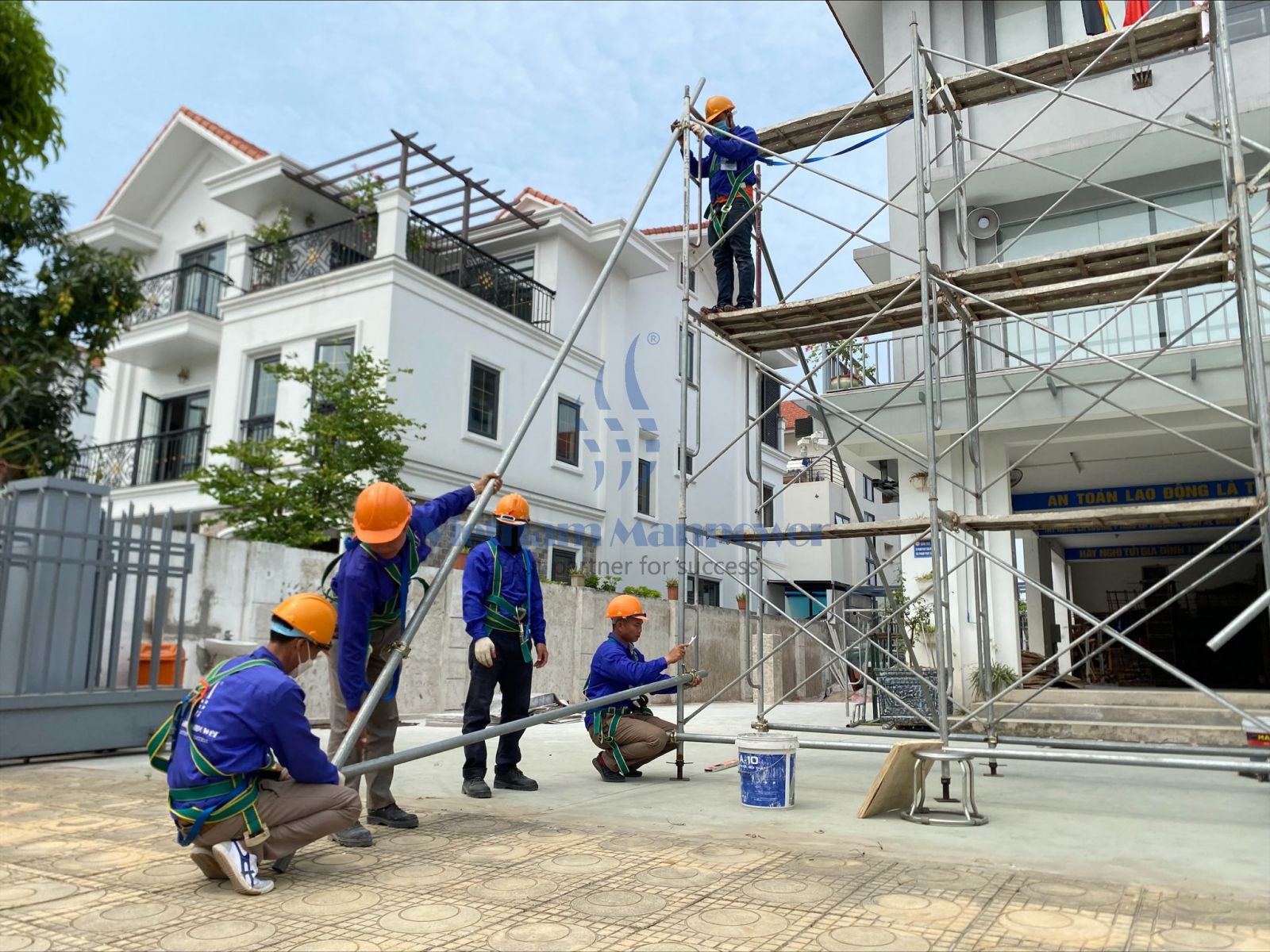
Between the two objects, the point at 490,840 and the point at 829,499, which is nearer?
the point at 490,840

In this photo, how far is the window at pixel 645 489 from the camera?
2078 cm

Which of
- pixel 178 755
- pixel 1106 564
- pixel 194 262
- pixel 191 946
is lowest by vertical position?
pixel 191 946

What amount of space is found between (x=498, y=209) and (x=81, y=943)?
17078 millimetres

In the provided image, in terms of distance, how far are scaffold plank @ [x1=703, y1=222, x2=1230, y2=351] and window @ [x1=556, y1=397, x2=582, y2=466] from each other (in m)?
11.1

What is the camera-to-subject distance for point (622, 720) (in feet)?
21.1

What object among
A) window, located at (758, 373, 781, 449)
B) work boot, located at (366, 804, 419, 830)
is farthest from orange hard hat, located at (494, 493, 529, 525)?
window, located at (758, 373, 781, 449)

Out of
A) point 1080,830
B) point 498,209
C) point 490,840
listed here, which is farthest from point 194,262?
point 1080,830

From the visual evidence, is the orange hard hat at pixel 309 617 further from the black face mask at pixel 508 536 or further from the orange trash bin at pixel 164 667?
the orange trash bin at pixel 164 667

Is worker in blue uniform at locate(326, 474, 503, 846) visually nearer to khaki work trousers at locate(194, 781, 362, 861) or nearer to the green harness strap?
khaki work trousers at locate(194, 781, 362, 861)

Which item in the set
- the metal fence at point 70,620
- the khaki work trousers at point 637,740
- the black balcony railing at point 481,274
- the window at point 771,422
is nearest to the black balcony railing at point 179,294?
the black balcony railing at point 481,274

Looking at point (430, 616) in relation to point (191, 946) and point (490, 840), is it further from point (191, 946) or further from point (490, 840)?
point (191, 946)

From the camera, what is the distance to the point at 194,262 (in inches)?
774

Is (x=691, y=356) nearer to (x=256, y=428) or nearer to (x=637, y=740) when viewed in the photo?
(x=637, y=740)

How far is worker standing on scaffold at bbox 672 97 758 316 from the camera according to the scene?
7.35 meters
